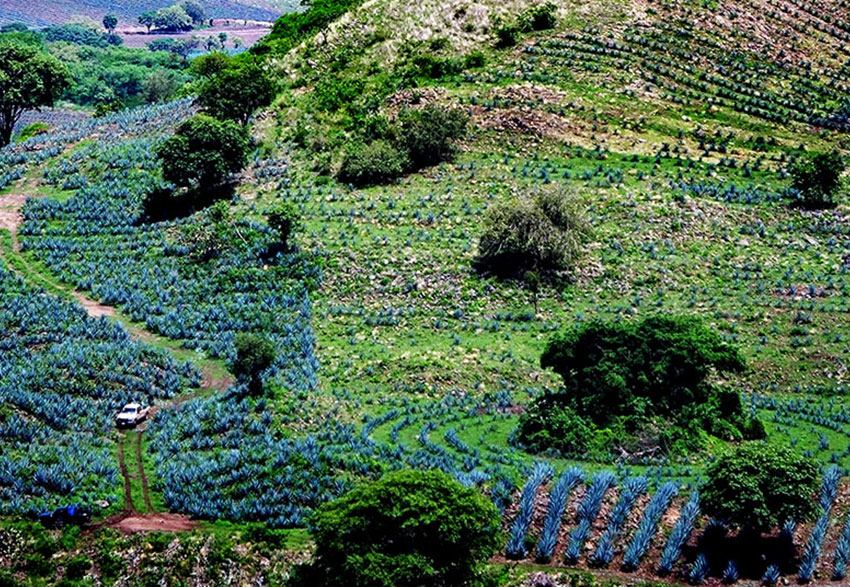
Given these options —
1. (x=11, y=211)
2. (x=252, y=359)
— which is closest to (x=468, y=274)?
(x=252, y=359)

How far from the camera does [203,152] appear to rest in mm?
67438

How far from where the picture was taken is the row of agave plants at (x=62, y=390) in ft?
141

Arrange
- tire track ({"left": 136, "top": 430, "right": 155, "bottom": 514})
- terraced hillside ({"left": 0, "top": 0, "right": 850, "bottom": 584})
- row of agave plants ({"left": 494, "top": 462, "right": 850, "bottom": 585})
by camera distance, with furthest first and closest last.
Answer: tire track ({"left": 136, "top": 430, "right": 155, "bottom": 514})
terraced hillside ({"left": 0, "top": 0, "right": 850, "bottom": 584})
row of agave plants ({"left": 494, "top": 462, "right": 850, "bottom": 585})

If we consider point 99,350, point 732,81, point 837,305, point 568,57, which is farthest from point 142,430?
point 732,81

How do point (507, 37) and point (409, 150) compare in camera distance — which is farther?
point (507, 37)

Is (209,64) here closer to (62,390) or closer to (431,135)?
(431,135)

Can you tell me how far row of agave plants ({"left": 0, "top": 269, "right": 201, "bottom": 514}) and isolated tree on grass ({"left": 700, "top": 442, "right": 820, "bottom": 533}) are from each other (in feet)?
68.4

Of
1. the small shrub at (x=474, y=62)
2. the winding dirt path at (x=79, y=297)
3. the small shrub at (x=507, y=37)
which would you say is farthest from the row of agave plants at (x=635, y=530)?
the small shrub at (x=507, y=37)

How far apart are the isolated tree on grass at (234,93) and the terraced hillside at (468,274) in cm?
170

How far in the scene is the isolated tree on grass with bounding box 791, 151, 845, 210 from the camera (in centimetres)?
6669

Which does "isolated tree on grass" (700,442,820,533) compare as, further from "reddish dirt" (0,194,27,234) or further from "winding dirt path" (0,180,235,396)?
"reddish dirt" (0,194,27,234)

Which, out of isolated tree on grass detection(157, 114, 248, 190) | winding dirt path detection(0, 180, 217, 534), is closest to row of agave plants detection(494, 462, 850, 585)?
winding dirt path detection(0, 180, 217, 534)

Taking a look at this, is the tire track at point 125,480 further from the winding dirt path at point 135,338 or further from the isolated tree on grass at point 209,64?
the isolated tree on grass at point 209,64

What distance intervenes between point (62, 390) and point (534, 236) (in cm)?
2370
